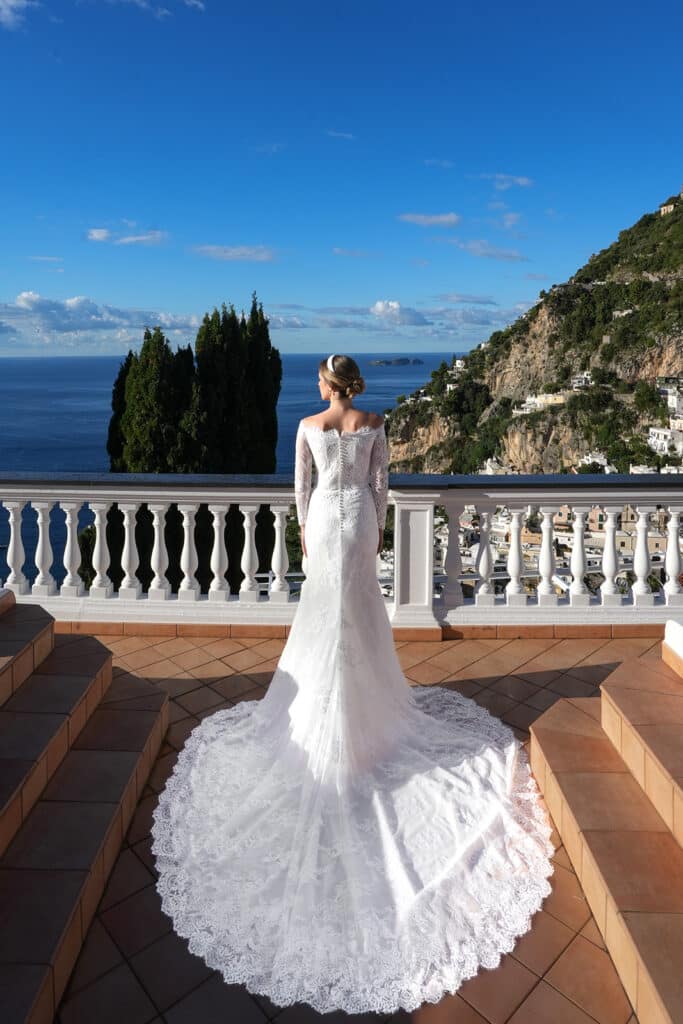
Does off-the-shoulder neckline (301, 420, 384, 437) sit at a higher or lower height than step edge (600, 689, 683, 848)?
higher

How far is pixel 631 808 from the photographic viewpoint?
7.05 feet

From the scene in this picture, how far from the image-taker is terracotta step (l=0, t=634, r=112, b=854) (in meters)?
2.01

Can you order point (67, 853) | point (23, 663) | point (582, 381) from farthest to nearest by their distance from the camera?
point (582, 381) < point (23, 663) < point (67, 853)

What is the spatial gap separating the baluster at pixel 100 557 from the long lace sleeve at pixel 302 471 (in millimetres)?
1846

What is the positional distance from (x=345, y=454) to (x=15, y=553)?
2723 mm

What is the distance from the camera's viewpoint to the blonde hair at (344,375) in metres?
2.50

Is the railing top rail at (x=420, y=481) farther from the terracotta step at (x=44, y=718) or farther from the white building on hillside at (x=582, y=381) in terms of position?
the white building on hillside at (x=582, y=381)

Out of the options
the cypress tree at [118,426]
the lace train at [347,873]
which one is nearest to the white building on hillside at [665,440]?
the cypress tree at [118,426]

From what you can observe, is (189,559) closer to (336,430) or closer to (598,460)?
(336,430)

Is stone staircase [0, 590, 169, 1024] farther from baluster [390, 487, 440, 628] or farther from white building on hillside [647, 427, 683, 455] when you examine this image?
white building on hillside [647, 427, 683, 455]

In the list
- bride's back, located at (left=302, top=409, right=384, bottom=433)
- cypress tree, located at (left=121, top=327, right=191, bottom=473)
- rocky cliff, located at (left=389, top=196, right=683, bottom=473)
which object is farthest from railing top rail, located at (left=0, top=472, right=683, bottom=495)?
rocky cliff, located at (left=389, top=196, right=683, bottom=473)

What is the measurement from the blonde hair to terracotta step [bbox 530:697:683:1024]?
1.54m

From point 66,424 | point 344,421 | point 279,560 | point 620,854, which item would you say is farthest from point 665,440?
point 66,424

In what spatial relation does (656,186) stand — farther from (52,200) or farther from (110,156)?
(52,200)
